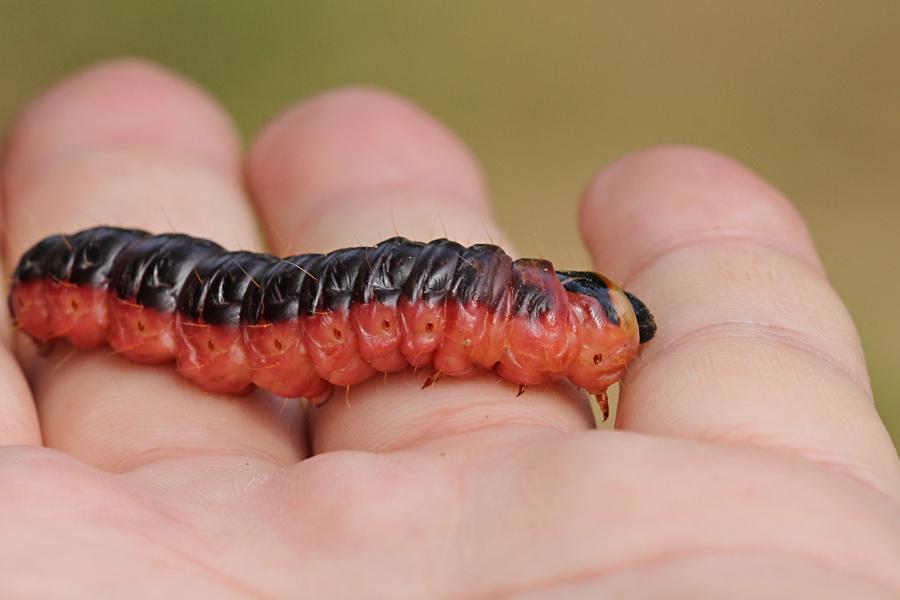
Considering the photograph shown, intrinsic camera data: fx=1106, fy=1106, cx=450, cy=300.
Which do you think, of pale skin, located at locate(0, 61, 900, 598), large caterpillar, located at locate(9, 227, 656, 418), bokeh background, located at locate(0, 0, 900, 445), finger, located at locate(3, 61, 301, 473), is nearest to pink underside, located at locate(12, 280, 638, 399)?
large caterpillar, located at locate(9, 227, 656, 418)

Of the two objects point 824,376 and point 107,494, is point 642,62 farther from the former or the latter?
point 107,494

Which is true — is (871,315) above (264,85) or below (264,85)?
below

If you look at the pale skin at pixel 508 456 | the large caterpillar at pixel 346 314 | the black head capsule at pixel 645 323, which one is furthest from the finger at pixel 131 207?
the black head capsule at pixel 645 323

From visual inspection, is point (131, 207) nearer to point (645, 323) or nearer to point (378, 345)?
point (378, 345)

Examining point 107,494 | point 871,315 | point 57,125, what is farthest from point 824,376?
point 871,315

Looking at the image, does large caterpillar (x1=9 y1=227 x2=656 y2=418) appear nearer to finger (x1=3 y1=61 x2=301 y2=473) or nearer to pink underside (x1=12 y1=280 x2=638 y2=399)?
pink underside (x1=12 y1=280 x2=638 y2=399)

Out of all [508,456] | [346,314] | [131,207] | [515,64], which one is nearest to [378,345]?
[346,314]

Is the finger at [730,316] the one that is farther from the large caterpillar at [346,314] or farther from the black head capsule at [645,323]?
the large caterpillar at [346,314]
